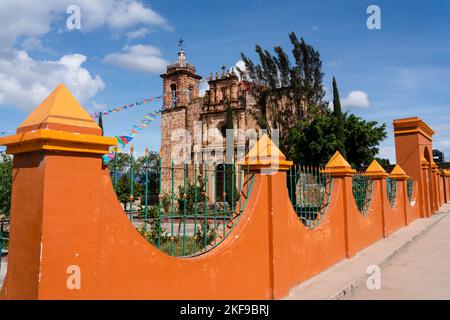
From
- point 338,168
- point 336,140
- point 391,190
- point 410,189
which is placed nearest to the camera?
point 338,168

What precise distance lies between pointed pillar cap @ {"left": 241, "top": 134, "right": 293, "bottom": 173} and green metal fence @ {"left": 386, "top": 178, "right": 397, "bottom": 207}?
25.2ft

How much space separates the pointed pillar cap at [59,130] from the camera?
6.88 feet

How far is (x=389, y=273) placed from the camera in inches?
234

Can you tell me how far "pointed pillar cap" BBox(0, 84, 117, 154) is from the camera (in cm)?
210

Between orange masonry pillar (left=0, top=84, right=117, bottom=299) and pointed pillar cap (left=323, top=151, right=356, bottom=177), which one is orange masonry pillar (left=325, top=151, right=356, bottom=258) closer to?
pointed pillar cap (left=323, top=151, right=356, bottom=177)

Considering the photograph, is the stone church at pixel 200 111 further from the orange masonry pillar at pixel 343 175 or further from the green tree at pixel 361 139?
the orange masonry pillar at pixel 343 175

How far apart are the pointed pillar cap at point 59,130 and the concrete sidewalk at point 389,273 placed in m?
3.19

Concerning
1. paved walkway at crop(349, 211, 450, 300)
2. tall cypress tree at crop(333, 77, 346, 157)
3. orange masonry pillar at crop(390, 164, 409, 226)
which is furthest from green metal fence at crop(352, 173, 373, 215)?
tall cypress tree at crop(333, 77, 346, 157)

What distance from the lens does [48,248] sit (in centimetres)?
206

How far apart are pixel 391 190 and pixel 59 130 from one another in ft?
36.0

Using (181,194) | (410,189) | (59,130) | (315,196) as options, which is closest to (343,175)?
(315,196)

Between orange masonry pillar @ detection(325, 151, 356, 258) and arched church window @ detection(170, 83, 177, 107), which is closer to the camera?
orange masonry pillar @ detection(325, 151, 356, 258)

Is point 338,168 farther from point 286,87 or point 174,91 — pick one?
point 174,91
